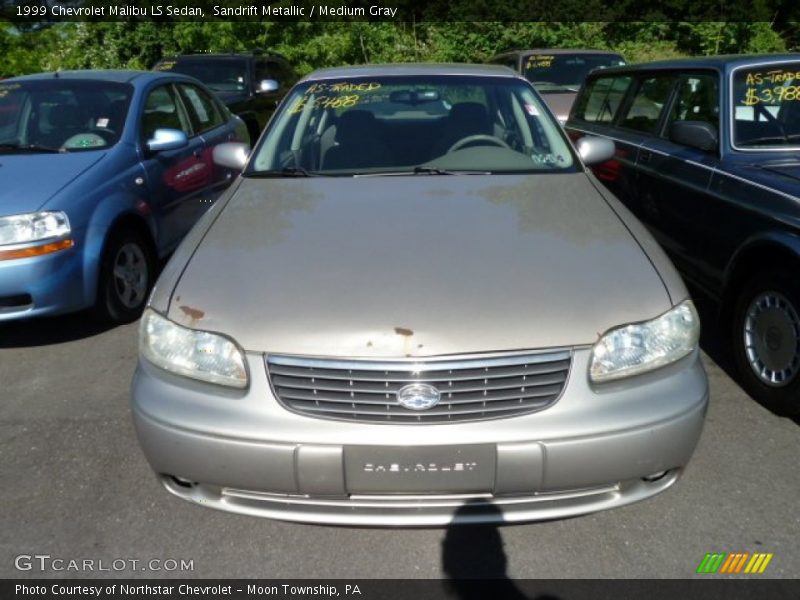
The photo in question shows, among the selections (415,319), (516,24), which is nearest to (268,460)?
(415,319)

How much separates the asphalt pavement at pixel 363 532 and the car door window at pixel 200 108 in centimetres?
340

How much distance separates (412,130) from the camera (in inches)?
151

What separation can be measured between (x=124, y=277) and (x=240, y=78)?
22.6ft

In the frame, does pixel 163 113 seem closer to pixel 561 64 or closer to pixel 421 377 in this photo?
pixel 421 377

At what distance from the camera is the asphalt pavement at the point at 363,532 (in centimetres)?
255

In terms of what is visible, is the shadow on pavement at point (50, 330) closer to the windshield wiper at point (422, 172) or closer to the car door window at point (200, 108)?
the car door window at point (200, 108)

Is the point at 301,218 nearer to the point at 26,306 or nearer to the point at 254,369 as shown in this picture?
the point at 254,369

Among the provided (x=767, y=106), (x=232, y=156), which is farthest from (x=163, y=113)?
(x=767, y=106)

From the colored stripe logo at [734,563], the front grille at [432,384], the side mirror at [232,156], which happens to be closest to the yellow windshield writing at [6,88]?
the side mirror at [232,156]

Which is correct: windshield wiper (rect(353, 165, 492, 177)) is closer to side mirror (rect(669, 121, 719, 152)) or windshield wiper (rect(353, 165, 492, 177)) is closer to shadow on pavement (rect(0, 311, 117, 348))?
side mirror (rect(669, 121, 719, 152))

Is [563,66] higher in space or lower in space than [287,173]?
lower

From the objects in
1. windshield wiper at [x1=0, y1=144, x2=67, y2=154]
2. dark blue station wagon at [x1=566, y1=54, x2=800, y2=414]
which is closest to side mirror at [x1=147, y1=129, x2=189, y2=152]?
windshield wiper at [x1=0, y1=144, x2=67, y2=154]

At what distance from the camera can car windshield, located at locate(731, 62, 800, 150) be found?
3.98m

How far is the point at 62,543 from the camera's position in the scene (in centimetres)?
270
